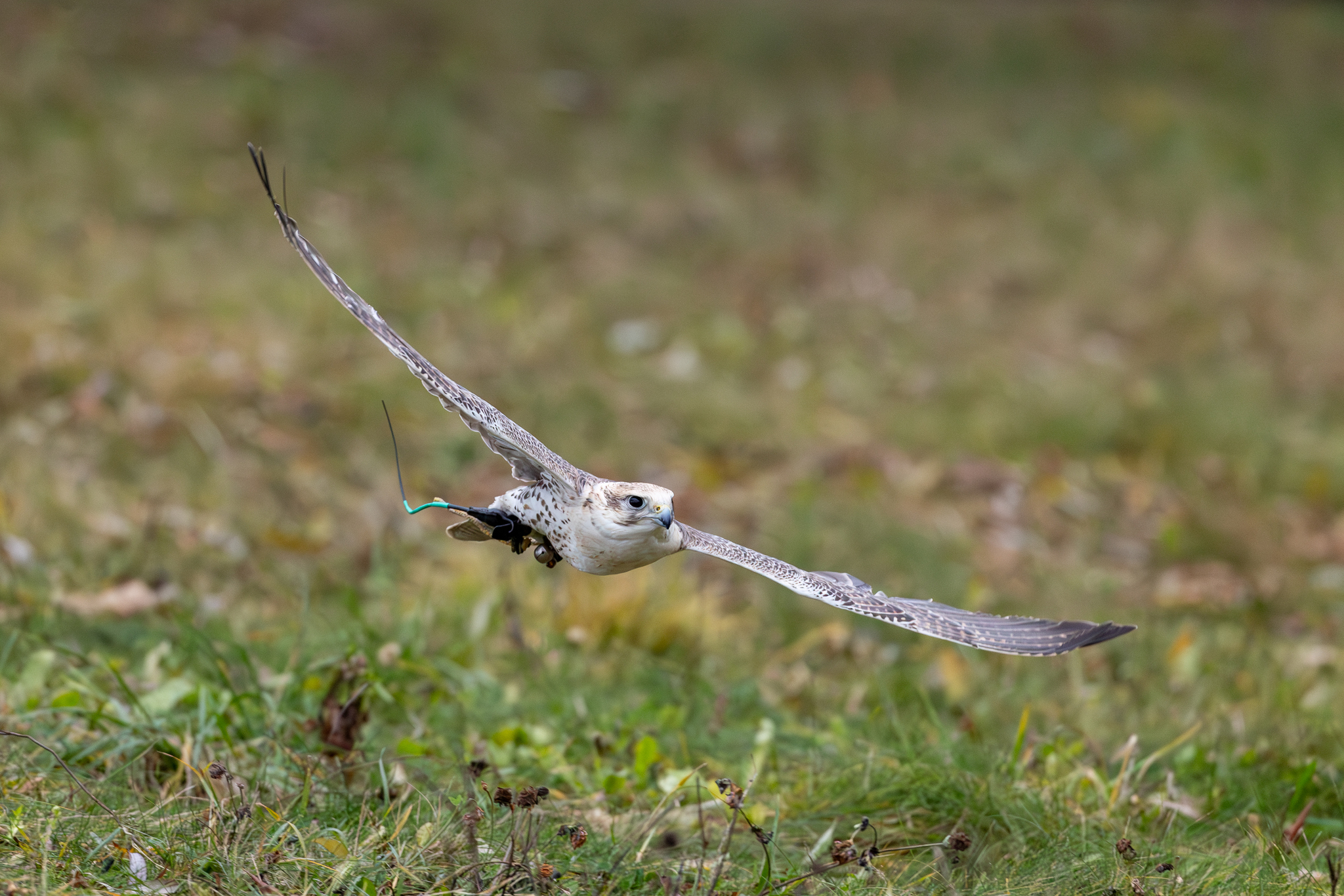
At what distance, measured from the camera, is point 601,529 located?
2971 millimetres

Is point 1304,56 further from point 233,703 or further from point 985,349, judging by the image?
point 233,703

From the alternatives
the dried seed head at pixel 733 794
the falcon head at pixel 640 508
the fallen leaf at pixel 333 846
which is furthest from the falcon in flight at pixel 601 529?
the fallen leaf at pixel 333 846

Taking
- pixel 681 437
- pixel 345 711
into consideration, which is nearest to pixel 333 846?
pixel 345 711

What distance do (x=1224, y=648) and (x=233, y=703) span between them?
4.28m

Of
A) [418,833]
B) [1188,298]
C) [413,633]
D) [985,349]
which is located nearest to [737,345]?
[985,349]

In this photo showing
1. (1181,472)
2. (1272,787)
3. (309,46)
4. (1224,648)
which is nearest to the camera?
(1272,787)

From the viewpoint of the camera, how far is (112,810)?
10.6ft

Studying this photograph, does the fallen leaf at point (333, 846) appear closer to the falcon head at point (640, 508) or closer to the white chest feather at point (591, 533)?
the white chest feather at point (591, 533)

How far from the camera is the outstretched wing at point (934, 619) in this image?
9.41 ft

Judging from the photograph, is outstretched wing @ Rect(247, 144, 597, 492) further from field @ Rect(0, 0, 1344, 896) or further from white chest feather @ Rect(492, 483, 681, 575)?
field @ Rect(0, 0, 1344, 896)

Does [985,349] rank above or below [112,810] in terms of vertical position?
below

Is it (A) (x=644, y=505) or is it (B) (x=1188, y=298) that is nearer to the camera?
(A) (x=644, y=505)

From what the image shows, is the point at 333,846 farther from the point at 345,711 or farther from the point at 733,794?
the point at 733,794

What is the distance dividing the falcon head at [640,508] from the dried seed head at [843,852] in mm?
916
